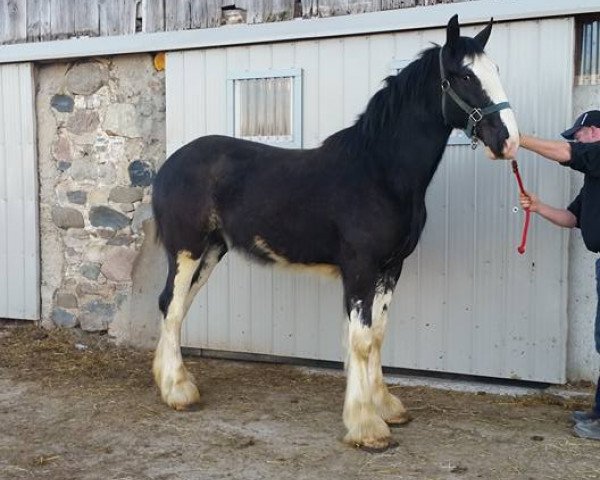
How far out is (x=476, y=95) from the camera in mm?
3645

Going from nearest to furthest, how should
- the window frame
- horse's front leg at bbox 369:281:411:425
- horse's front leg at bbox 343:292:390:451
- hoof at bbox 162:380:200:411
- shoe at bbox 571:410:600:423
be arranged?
1. horse's front leg at bbox 343:292:390:451
2. shoe at bbox 571:410:600:423
3. horse's front leg at bbox 369:281:411:425
4. hoof at bbox 162:380:200:411
5. the window frame

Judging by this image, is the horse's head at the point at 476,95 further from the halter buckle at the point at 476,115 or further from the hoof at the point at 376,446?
the hoof at the point at 376,446

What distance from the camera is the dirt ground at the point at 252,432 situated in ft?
11.6

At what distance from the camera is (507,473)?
136 inches

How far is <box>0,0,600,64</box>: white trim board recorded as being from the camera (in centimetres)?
463

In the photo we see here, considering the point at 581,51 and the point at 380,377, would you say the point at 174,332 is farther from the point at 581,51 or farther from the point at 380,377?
the point at 581,51

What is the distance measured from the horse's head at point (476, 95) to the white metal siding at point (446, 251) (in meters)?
1.13

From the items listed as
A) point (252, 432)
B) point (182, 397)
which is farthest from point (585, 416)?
point (182, 397)

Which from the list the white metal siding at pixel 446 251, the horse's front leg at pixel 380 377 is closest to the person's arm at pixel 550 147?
the white metal siding at pixel 446 251

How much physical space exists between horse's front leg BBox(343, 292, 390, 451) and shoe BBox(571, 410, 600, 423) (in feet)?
3.88

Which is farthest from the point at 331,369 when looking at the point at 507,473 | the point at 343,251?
the point at 507,473

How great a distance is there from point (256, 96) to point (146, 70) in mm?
1194

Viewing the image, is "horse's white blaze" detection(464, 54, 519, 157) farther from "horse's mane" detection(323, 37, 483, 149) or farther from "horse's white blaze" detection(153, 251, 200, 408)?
"horse's white blaze" detection(153, 251, 200, 408)

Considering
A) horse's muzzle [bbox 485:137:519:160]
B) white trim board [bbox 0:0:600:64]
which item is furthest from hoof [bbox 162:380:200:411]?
white trim board [bbox 0:0:600:64]
